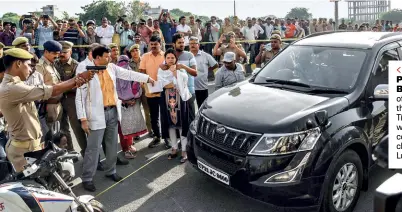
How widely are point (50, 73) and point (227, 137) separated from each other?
2623 millimetres

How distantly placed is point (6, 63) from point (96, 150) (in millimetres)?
1473

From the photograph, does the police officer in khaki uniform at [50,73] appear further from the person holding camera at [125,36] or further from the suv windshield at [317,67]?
the person holding camera at [125,36]

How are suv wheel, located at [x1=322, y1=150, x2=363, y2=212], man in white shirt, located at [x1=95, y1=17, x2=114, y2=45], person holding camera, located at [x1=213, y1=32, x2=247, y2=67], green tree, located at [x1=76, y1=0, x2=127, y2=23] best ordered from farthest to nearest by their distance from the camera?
green tree, located at [x1=76, y1=0, x2=127, y2=23]
man in white shirt, located at [x1=95, y1=17, x2=114, y2=45]
person holding camera, located at [x1=213, y1=32, x2=247, y2=67]
suv wheel, located at [x1=322, y1=150, x2=363, y2=212]

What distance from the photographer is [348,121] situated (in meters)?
3.44

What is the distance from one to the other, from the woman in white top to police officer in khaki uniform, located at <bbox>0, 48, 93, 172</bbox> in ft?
5.91

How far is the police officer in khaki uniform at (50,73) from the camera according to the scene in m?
4.70

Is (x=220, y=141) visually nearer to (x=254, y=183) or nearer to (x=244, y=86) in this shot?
(x=254, y=183)

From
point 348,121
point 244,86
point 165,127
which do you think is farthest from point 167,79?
point 348,121

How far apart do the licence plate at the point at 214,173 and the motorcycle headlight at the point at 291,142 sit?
1.48 ft

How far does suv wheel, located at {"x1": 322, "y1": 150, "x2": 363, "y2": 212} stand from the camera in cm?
328

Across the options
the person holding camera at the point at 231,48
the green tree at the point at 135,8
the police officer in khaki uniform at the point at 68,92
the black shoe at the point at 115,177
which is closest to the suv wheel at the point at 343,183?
the black shoe at the point at 115,177

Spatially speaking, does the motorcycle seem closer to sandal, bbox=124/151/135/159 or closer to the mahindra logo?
the mahindra logo

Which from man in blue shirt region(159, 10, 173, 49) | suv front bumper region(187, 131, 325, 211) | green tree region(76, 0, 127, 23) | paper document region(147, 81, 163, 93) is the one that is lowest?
suv front bumper region(187, 131, 325, 211)

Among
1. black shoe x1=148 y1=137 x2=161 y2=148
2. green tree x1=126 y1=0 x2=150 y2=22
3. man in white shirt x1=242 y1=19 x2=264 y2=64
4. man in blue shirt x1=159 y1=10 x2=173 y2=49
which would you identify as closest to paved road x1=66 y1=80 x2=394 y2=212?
black shoe x1=148 y1=137 x2=161 y2=148
